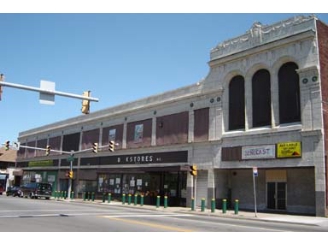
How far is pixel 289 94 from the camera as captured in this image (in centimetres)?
2697

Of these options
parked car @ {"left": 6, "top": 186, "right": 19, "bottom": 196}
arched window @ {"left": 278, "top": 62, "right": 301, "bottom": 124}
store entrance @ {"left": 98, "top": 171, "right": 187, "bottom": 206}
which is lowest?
parked car @ {"left": 6, "top": 186, "right": 19, "bottom": 196}

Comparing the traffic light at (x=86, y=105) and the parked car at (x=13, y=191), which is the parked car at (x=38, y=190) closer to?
the parked car at (x=13, y=191)

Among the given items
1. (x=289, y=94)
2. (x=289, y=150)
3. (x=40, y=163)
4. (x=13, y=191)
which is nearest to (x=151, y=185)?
(x=289, y=150)

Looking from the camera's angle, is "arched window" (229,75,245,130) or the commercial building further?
"arched window" (229,75,245,130)

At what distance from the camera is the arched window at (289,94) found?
26.4 m

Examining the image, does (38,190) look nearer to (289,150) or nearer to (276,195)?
(276,195)

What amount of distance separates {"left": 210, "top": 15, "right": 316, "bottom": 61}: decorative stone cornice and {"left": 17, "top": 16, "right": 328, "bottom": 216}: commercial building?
7 centimetres

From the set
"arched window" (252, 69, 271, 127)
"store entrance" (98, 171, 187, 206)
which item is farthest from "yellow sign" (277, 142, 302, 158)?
"store entrance" (98, 171, 187, 206)

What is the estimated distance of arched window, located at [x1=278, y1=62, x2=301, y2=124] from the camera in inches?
1040

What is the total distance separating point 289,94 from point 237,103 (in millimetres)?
4771

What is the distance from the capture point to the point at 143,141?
4034 cm

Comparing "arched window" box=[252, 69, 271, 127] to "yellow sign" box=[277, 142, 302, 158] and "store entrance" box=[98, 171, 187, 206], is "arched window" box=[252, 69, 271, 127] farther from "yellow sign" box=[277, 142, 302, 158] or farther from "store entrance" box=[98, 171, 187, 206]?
"store entrance" box=[98, 171, 187, 206]

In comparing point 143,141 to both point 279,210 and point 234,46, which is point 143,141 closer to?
point 234,46

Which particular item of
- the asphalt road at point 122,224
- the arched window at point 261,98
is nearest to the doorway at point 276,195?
the arched window at point 261,98
